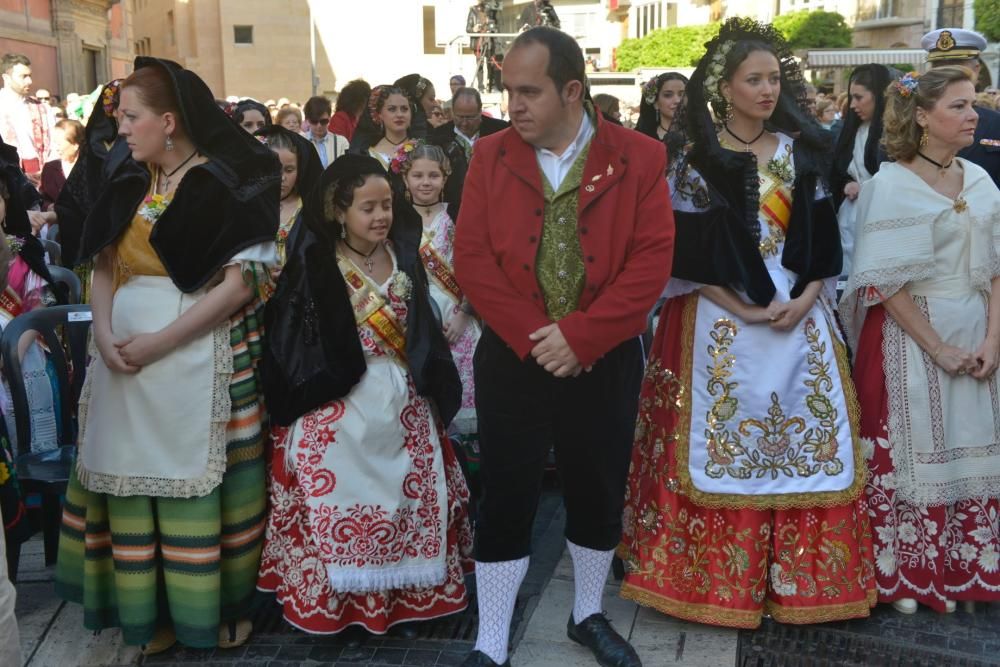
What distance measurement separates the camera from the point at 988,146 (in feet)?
17.8

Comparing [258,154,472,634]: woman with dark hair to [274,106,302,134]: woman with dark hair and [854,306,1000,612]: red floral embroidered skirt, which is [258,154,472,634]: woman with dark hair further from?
[274,106,302,134]: woman with dark hair

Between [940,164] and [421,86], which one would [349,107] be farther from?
[940,164]

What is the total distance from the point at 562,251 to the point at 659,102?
4.27m

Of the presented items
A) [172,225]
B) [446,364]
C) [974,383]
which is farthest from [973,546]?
[172,225]

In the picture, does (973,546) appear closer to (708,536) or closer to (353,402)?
(708,536)

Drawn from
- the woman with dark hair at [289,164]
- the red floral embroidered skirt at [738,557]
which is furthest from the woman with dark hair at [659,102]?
the red floral embroidered skirt at [738,557]

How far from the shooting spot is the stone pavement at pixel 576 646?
364 cm

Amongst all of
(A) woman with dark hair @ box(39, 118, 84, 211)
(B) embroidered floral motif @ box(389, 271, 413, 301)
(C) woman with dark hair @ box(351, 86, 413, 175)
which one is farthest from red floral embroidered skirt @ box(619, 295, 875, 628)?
(A) woman with dark hair @ box(39, 118, 84, 211)

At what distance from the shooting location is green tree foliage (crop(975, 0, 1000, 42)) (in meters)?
28.1

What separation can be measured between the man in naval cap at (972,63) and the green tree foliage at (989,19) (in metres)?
25.2

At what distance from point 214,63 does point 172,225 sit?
48703 mm

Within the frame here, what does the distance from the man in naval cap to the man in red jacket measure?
9.35ft

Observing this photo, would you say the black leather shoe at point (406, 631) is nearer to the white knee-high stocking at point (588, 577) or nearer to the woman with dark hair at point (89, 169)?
the white knee-high stocking at point (588, 577)

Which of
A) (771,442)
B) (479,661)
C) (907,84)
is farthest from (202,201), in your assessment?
(907,84)
